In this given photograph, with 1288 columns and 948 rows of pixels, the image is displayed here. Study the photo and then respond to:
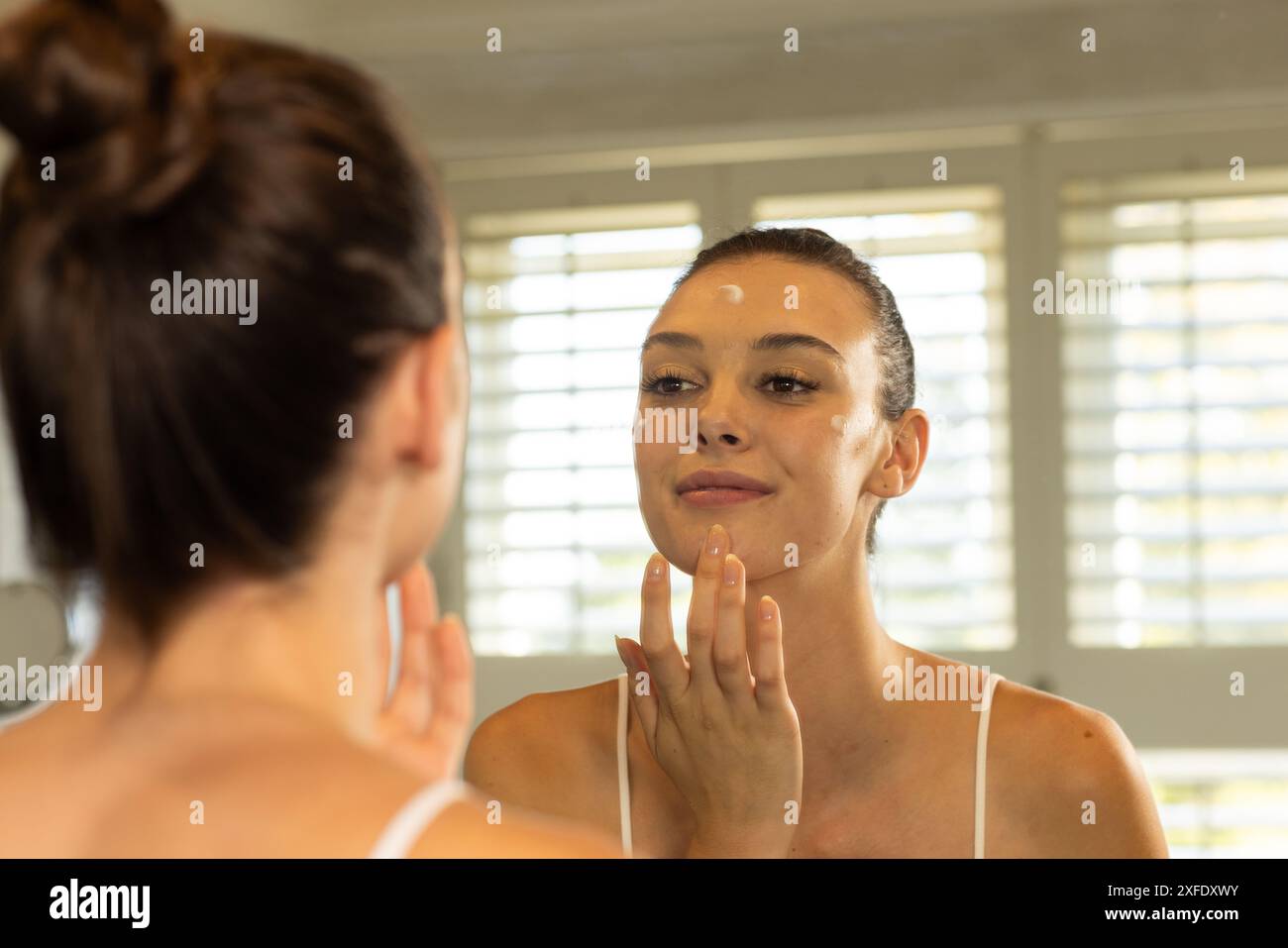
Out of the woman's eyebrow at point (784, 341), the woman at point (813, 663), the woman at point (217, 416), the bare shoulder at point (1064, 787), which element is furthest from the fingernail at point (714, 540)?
the woman at point (217, 416)

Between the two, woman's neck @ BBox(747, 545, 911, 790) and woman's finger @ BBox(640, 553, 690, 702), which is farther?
woman's neck @ BBox(747, 545, 911, 790)

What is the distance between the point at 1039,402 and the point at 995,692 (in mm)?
879

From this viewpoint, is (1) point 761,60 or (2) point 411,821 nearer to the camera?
(2) point 411,821

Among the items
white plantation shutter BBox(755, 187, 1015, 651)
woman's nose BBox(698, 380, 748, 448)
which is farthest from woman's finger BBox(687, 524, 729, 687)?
white plantation shutter BBox(755, 187, 1015, 651)

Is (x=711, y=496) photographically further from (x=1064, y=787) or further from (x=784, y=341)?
(x=1064, y=787)

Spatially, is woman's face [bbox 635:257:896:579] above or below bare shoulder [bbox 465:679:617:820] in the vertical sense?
above

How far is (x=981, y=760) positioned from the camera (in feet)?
2.63

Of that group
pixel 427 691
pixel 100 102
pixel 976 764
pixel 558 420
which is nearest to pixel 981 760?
pixel 976 764

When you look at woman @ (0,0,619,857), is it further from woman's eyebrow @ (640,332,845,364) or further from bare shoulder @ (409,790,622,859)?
woman's eyebrow @ (640,332,845,364)

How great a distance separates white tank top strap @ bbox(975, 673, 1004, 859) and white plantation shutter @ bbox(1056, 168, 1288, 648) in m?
0.86

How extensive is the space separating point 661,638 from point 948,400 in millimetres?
1056

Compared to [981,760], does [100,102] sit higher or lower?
higher

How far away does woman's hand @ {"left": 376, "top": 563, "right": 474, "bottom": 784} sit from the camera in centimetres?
49
